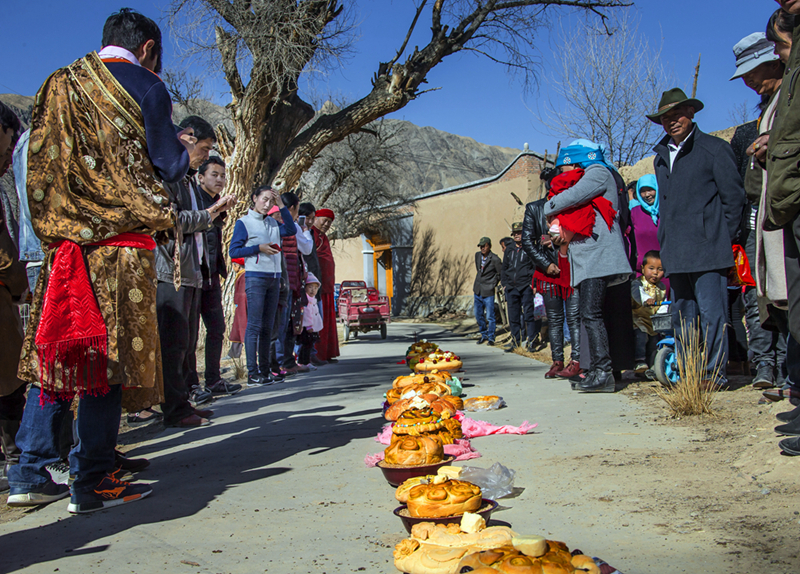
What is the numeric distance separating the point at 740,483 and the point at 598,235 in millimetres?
2856

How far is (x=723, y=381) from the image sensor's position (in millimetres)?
4609

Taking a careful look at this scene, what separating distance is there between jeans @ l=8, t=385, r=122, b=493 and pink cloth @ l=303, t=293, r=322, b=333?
17.2 ft

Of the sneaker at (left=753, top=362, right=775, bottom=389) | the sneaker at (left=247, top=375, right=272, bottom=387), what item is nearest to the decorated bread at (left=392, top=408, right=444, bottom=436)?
the sneaker at (left=753, top=362, right=775, bottom=389)

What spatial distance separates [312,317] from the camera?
27.0 feet

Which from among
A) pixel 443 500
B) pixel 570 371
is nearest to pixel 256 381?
pixel 570 371

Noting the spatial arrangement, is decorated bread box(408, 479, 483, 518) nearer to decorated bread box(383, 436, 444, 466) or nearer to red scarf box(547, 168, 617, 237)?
decorated bread box(383, 436, 444, 466)

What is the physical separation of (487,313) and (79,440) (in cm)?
1090

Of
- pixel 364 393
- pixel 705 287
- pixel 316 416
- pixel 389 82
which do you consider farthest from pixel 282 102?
pixel 705 287

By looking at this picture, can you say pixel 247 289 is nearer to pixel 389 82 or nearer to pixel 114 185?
pixel 114 185

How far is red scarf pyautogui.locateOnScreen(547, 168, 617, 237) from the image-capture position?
511cm

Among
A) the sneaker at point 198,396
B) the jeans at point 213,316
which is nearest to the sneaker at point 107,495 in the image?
the sneaker at point 198,396

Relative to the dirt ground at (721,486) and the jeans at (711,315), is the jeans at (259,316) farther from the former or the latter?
the dirt ground at (721,486)

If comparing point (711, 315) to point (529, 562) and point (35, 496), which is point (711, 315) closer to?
point (529, 562)

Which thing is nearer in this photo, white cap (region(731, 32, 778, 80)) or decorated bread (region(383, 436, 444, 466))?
decorated bread (region(383, 436, 444, 466))
